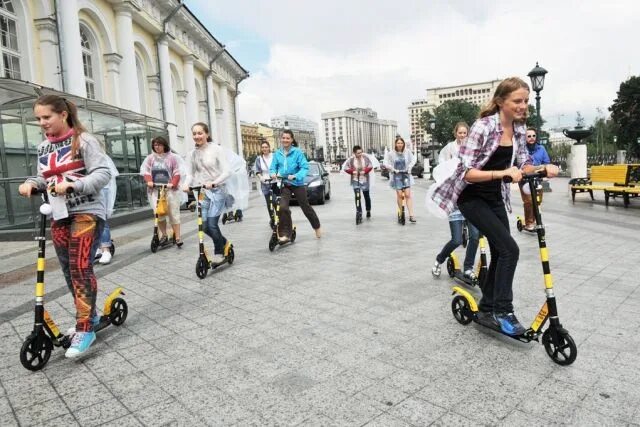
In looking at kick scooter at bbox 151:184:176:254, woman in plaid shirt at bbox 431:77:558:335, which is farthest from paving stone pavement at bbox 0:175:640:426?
kick scooter at bbox 151:184:176:254

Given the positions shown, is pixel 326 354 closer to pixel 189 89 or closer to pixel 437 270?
pixel 437 270

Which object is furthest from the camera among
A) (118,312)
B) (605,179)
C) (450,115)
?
(450,115)

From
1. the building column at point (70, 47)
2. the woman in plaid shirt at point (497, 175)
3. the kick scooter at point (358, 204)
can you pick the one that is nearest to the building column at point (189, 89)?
the building column at point (70, 47)

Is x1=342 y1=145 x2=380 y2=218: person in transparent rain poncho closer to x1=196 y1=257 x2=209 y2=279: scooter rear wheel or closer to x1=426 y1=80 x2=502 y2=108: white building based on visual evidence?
x1=196 y1=257 x2=209 y2=279: scooter rear wheel

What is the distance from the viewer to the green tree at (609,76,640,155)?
53.9 m

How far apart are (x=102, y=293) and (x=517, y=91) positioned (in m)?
4.78

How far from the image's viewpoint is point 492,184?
11.4 feet

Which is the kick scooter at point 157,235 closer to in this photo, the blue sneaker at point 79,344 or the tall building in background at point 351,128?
the blue sneaker at point 79,344

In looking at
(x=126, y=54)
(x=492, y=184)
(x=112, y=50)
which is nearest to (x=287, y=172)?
(x=492, y=184)

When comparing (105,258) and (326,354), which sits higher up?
(105,258)

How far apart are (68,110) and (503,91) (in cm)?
318

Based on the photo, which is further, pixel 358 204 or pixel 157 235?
pixel 358 204

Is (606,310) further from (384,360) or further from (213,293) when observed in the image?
(213,293)

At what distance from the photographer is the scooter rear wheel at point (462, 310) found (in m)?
3.85
